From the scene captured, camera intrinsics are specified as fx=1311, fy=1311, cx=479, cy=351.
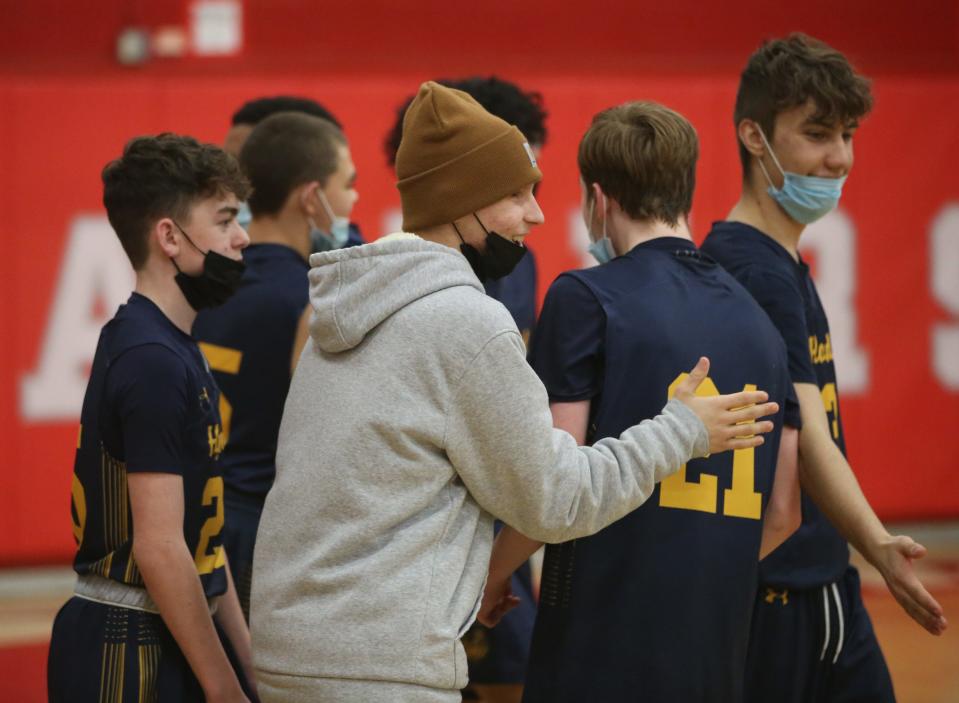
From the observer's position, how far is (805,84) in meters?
2.88

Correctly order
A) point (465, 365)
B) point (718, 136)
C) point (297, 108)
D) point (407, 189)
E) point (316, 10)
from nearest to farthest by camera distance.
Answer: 1. point (465, 365)
2. point (407, 189)
3. point (297, 108)
4. point (718, 136)
5. point (316, 10)

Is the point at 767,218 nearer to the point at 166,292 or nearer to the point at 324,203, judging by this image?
the point at 324,203

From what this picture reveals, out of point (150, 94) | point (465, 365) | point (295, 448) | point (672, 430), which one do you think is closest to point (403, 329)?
point (465, 365)

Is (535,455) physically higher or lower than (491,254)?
lower

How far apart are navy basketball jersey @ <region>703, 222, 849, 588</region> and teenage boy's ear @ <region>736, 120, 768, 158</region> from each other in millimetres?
189

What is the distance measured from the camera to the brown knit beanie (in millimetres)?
2104

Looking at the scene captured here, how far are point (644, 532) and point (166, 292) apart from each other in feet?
3.31

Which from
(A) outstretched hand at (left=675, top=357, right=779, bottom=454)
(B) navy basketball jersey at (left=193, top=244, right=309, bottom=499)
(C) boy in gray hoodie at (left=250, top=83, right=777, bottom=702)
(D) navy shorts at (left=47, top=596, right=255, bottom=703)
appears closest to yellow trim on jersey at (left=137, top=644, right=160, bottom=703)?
(D) navy shorts at (left=47, top=596, right=255, bottom=703)

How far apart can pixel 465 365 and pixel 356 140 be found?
475cm

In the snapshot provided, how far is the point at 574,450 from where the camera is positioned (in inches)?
78.5

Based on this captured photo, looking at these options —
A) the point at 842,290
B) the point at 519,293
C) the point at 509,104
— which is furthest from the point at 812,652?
the point at 842,290

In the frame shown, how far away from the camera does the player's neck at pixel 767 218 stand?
9.71ft

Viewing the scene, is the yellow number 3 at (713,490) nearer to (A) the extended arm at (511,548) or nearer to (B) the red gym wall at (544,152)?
(A) the extended arm at (511,548)

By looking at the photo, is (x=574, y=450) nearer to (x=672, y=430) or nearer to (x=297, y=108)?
(x=672, y=430)
